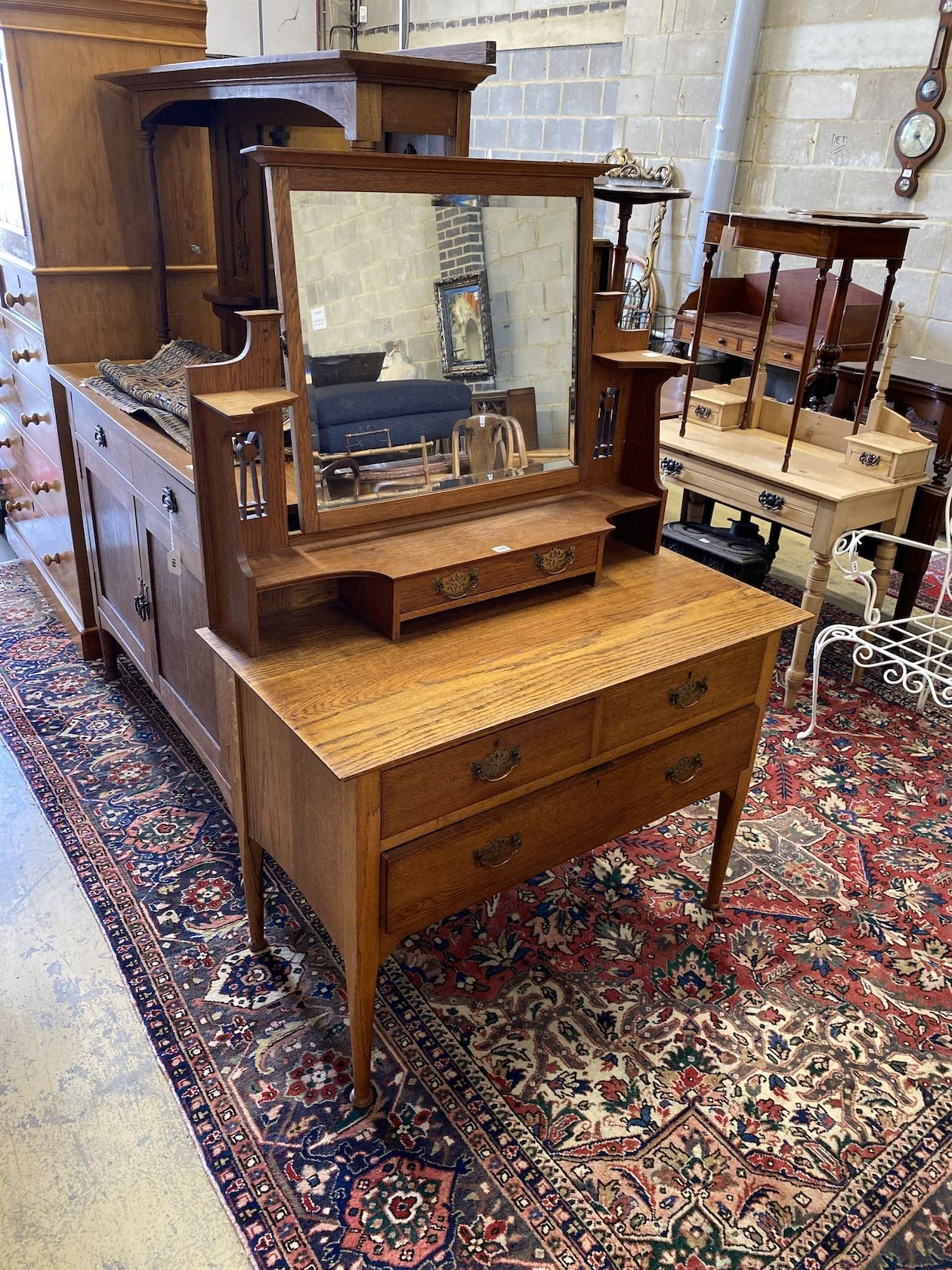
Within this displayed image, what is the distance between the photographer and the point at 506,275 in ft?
6.18

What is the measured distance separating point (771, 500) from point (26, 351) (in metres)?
2.48

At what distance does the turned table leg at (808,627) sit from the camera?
303 cm

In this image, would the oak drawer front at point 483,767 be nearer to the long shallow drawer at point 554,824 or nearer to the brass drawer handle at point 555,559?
the long shallow drawer at point 554,824

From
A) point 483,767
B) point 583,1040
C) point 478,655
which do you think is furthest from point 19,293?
point 583,1040

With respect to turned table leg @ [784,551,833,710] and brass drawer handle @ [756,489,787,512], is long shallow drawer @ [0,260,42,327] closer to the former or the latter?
brass drawer handle @ [756,489,787,512]

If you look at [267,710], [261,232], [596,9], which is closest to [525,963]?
[267,710]

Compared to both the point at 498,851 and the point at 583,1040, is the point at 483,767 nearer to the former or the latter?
the point at 498,851

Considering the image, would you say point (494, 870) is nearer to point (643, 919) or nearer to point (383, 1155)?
point (383, 1155)

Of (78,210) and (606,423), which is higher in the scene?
(78,210)

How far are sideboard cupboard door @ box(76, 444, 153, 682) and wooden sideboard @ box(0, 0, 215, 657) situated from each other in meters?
0.18

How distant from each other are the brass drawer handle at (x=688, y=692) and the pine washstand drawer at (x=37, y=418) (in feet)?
6.99

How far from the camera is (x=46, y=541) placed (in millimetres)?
3453

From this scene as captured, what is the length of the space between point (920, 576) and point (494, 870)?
2.35 m

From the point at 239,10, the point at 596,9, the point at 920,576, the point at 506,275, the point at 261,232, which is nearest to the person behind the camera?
the point at 506,275
